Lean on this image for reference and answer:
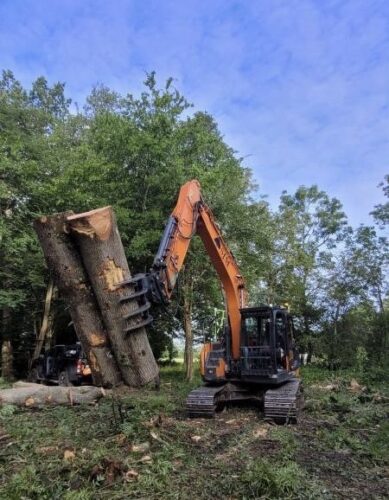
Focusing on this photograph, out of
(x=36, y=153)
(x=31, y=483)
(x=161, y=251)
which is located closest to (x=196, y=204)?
(x=161, y=251)

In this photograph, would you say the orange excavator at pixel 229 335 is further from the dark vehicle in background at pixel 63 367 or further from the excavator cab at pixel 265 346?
the dark vehicle in background at pixel 63 367

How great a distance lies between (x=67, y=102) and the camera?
21.2 m

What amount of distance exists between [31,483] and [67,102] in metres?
20.3

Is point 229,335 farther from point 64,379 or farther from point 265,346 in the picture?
point 64,379

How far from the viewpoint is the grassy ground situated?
3559 millimetres

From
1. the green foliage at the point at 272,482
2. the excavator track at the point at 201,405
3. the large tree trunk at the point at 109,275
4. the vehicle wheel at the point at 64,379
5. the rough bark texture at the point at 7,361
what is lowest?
the green foliage at the point at 272,482

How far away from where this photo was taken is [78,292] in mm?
7555

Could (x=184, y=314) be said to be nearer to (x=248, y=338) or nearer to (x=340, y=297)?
(x=248, y=338)

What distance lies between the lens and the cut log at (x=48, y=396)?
6.76 m

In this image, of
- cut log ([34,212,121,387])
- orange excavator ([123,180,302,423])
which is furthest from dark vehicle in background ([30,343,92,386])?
orange excavator ([123,180,302,423])

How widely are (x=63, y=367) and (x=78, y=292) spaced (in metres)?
5.05

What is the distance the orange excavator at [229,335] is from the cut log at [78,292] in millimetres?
997

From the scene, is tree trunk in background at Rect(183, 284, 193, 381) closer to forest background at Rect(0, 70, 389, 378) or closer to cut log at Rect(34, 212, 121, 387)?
forest background at Rect(0, 70, 389, 378)

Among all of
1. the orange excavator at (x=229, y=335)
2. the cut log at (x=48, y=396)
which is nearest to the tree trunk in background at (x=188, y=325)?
the orange excavator at (x=229, y=335)
